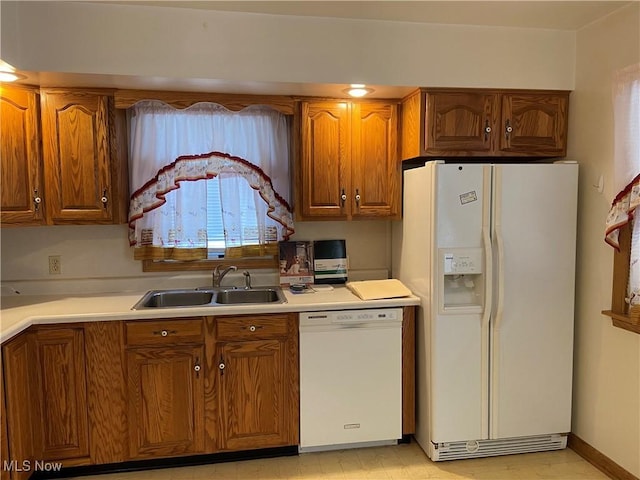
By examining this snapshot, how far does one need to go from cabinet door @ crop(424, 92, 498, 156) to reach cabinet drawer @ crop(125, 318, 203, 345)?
1.65 meters

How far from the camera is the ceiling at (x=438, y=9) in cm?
233

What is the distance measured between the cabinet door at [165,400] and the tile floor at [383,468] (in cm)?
16

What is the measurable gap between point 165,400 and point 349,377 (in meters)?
1.02

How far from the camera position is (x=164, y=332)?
2.49 meters

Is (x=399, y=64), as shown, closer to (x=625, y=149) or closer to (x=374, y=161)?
(x=374, y=161)

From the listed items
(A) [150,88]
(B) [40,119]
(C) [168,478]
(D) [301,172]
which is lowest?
(C) [168,478]

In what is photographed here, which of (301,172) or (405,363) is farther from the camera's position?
(301,172)

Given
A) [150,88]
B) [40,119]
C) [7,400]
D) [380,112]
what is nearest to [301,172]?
[380,112]

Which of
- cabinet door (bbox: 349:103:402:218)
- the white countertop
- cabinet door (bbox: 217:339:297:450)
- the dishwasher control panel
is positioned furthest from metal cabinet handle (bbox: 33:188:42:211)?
cabinet door (bbox: 349:103:402:218)

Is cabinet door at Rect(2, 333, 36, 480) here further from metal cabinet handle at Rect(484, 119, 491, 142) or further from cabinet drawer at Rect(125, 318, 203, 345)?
metal cabinet handle at Rect(484, 119, 491, 142)

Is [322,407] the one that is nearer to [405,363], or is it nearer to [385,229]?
[405,363]

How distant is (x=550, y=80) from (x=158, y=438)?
302 cm

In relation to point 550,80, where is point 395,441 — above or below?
below

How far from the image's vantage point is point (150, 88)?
2666mm
